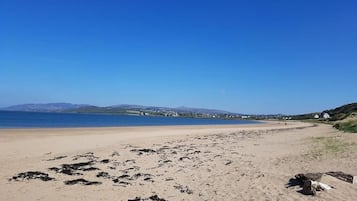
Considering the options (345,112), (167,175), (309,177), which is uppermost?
(345,112)

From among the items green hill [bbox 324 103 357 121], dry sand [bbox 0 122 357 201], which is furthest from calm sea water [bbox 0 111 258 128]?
green hill [bbox 324 103 357 121]

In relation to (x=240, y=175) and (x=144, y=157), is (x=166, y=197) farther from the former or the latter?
(x=144, y=157)

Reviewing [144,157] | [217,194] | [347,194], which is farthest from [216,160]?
[347,194]

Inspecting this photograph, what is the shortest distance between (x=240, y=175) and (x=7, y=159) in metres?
9.17

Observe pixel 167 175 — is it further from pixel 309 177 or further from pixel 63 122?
pixel 63 122

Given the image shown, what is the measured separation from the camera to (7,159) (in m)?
13.1

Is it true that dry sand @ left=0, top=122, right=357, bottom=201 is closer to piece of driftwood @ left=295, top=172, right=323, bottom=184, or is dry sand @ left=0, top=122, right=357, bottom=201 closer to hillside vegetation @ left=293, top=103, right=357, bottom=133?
piece of driftwood @ left=295, top=172, right=323, bottom=184

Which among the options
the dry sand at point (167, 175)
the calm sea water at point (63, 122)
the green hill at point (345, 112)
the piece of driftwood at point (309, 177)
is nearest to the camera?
the dry sand at point (167, 175)

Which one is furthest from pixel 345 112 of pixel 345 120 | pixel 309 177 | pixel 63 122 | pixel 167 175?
pixel 309 177

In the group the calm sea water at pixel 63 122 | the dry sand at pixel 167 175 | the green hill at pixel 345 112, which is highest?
the green hill at pixel 345 112

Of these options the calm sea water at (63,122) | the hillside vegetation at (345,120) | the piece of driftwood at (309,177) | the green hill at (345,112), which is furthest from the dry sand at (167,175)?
the green hill at (345,112)

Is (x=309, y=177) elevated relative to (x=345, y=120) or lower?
lower

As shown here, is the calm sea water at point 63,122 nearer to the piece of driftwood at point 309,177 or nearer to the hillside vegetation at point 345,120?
the hillside vegetation at point 345,120

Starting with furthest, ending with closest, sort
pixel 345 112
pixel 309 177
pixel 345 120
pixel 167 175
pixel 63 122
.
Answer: pixel 345 112 < pixel 63 122 < pixel 345 120 < pixel 167 175 < pixel 309 177
